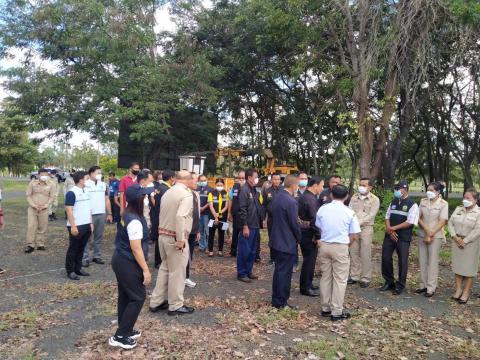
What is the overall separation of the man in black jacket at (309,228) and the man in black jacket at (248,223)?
1.06m

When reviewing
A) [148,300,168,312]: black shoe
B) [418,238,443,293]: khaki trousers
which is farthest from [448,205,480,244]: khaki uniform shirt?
[148,300,168,312]: black shoe

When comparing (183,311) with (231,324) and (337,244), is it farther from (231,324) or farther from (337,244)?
(337,244)

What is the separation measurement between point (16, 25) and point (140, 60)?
15.1 feet

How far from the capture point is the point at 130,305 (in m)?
4.39

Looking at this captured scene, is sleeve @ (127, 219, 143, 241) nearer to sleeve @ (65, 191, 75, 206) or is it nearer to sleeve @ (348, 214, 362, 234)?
sleeve @ (348, 214, 362, 234)

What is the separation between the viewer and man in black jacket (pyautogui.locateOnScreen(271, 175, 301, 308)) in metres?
5.82

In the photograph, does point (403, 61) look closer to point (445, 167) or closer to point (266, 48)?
point (266, 48)

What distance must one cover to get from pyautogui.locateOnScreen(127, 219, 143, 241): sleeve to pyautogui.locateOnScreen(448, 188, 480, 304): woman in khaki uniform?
5112 mm

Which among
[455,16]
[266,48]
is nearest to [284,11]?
[266,48]

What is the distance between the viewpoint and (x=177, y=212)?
5.32 metres

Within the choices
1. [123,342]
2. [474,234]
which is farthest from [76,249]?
[474,234]

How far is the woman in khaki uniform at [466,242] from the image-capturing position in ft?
21.6

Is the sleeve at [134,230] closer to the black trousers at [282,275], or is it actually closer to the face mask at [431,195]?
the black trousers at [282,275]

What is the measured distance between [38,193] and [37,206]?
1.03ft
